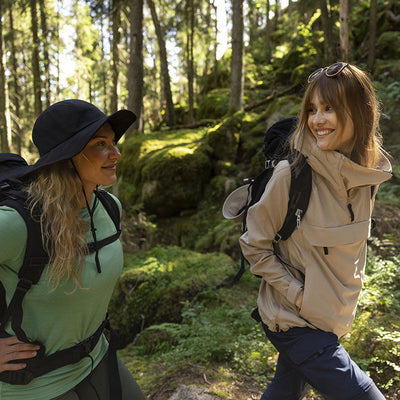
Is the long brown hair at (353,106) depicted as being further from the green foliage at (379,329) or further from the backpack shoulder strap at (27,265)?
the green foliage at (379,329)

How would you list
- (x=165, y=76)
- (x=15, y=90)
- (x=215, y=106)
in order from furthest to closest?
(x=15, y=90), (x=215, y=106), (x=165, y=76)

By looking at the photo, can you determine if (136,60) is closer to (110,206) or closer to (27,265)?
(110,206)

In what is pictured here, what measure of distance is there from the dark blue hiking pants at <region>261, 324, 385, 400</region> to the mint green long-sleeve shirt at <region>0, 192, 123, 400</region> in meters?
1.04

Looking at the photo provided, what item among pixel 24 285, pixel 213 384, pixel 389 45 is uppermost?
pixel 389 45

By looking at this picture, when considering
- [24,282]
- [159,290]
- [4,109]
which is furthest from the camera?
[4,109]

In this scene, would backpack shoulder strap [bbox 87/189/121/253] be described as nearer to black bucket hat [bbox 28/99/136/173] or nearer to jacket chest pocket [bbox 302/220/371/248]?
black bucket hat [bbox 28/99/136/173]

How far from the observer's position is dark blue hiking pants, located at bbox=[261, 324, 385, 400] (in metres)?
1.70

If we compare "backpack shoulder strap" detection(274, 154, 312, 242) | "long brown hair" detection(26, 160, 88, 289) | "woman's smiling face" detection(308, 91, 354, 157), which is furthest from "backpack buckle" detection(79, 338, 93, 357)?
"woman's smiling face" detection(308, 91, 354, 157)

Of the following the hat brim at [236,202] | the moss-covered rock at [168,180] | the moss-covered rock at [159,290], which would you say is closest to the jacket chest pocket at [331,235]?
the hat brim at [236,202]

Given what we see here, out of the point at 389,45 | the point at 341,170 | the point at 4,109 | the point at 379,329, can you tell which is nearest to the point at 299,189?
the point at 341,170

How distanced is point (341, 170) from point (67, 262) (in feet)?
4.99

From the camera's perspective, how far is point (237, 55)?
1123cm

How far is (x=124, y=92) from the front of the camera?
31.0 m

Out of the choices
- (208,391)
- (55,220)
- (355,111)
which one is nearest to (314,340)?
(355,111)
